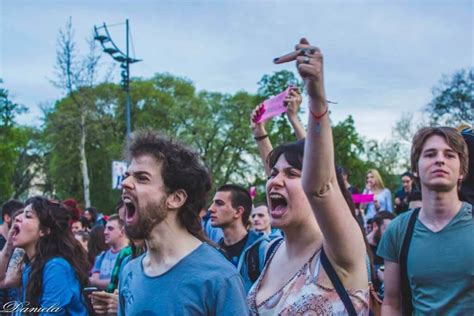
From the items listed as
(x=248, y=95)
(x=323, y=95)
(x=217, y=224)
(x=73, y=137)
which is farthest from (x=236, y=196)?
(x=248, y=95)

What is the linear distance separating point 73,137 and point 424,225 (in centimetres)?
3502

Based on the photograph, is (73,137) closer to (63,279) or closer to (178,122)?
(178,122)

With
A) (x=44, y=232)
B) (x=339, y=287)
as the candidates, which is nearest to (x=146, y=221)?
(x=339, y=287)

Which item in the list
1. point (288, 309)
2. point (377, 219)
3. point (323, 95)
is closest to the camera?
point (323, 95)

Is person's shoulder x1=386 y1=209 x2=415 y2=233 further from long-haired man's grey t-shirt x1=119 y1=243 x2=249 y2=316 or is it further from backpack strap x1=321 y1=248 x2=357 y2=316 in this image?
long-haired man's grey t-shirt x1=119 y1=243 x2=249 y2=316

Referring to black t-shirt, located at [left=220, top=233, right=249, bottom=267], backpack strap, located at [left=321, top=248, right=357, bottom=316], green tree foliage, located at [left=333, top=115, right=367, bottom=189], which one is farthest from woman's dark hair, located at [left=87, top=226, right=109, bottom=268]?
green tree foliage, located at [left=333, top=115, right=367, bottom=189]

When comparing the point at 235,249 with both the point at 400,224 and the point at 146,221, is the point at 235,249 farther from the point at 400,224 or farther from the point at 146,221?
the point at 146,221

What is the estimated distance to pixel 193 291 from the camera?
104 inches

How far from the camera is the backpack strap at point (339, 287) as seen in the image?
2414 millimetres

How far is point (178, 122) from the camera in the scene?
155ft

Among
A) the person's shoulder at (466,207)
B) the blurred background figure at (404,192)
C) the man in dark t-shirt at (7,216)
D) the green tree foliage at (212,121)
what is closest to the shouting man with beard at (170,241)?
→ the person's shoulder at (466,207)

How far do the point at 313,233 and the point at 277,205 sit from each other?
251mm

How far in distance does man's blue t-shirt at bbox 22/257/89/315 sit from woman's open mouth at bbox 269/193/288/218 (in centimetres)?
231

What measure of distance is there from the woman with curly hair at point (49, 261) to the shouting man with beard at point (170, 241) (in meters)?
1.65
